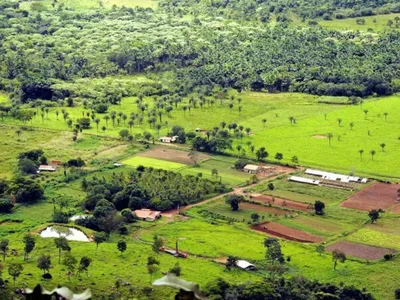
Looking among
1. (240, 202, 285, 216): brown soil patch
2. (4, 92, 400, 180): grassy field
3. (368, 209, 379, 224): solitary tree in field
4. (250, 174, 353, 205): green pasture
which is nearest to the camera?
(368, 209, 379, 224): solitary tree in field

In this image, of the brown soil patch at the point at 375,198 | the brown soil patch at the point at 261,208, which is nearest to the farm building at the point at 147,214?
the brown soil patch at the point at 261,208

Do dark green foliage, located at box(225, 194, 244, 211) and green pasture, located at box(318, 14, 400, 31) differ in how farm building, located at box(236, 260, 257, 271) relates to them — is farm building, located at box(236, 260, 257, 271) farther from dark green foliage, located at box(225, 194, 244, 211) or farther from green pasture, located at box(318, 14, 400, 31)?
green pasture, located at box(318, 14, 400, 31)

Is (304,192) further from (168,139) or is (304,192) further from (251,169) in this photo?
(168,139)

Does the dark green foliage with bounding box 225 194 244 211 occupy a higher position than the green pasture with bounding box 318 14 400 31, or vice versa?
the green pasture with bounding box 318 14 400 31

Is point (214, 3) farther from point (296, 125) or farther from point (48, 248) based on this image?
point (48, 248)

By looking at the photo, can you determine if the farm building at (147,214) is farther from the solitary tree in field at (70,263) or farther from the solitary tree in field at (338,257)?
the solitary tree in field at (338,257)

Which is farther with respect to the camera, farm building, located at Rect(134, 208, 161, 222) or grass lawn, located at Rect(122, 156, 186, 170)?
grass lawn, located at Rect(122, 156, 186, 170)

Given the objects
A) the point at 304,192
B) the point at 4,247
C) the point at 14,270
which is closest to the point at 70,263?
the point at 14,270

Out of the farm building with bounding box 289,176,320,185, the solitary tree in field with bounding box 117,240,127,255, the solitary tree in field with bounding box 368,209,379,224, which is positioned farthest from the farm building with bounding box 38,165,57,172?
the solitary tree in field with bounding box 368,209,379,224
